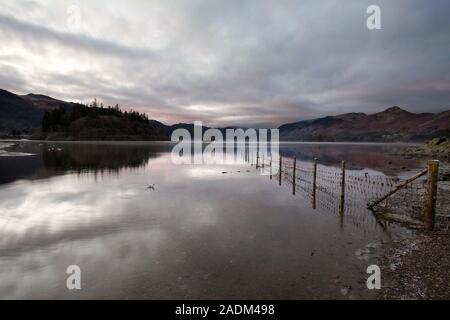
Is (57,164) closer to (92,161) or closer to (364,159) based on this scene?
(92,161)

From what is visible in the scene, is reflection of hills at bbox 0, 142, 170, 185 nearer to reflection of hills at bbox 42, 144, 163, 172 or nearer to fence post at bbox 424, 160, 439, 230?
reflection of hills at bbox 42, 144, 163, 172

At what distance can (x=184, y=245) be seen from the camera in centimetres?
1125

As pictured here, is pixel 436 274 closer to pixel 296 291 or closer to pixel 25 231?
pixel 296 291

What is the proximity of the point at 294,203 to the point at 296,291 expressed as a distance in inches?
492

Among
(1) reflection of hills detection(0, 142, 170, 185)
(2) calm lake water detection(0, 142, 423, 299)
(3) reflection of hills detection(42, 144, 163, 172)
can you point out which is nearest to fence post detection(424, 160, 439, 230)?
(2) calm lake water detection(0, 142, 423, 299)

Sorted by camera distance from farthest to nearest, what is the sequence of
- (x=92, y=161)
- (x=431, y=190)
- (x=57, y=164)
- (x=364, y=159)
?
(x=364, y=159)
(x=92, y=161)
(x=57, y=164)
(x=431, y=190)

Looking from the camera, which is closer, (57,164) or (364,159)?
(57,164)

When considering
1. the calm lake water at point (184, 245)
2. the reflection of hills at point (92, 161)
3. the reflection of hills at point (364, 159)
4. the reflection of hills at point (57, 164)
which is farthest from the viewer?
the reflection of hills at point (364, 159)

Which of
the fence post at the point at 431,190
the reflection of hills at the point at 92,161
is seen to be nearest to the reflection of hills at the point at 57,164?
the reflection of hills at the point at 92,161

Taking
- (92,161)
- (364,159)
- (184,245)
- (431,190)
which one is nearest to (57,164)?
(92,161)

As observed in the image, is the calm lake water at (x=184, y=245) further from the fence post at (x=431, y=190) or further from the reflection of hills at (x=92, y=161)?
the reflection of hills at (x=92, y=161)

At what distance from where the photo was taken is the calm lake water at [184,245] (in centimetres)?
793

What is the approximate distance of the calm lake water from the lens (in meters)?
7.93
